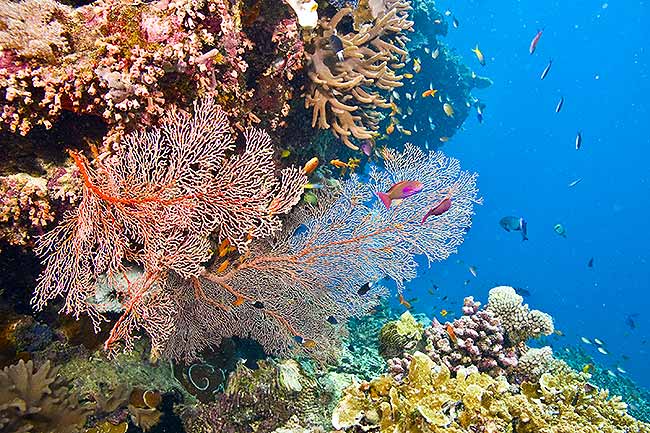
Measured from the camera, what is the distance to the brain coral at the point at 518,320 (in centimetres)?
505

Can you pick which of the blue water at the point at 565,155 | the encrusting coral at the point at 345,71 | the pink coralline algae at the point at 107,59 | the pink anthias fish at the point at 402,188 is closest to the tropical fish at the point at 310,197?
the encrusting coral at the point at 345,71

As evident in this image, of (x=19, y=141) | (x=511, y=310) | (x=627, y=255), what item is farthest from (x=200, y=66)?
(x=627, y=255)

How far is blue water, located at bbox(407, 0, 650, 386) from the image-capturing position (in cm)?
7844

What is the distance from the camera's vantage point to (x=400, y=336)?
5773 mm

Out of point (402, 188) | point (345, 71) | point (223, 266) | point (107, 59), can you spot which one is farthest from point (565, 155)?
point (107, 59)

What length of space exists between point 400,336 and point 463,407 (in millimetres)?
2707

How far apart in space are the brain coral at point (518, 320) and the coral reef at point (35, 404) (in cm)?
480

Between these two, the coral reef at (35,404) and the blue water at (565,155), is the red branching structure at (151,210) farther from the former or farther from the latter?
the blue water at (565,155)

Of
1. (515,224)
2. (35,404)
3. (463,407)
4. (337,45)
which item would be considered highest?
(515,224)

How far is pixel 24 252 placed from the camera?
315cm

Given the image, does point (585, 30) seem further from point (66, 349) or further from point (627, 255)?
point (66, 349)

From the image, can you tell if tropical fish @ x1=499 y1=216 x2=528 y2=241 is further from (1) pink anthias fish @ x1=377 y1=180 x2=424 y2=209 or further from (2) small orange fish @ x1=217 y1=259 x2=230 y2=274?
(2) small orange fish @ x1=217 y1=259 x2=230 y2=274

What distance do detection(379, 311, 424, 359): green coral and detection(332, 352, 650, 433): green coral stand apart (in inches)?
89.5

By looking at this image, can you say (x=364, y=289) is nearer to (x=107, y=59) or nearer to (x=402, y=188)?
(x=402, y=188)
